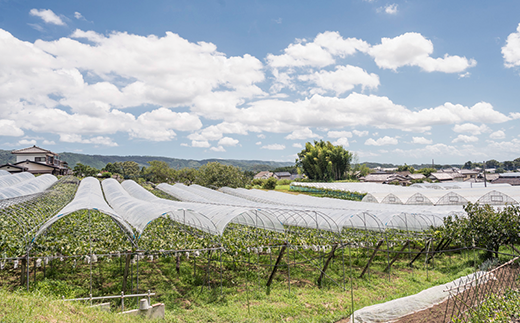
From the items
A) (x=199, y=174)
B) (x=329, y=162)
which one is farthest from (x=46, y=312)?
(x=329, y=162)

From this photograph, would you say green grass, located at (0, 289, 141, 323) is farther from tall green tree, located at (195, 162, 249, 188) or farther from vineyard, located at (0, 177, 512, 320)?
tall green tree, located at (195, 162, 249, 188)

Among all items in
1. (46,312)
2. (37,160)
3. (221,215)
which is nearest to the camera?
(46,312)

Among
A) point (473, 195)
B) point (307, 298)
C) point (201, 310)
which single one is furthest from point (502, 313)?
point (473, 195)

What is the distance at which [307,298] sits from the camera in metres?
9.05

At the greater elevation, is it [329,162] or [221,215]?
[329,162]

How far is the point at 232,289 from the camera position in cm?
959

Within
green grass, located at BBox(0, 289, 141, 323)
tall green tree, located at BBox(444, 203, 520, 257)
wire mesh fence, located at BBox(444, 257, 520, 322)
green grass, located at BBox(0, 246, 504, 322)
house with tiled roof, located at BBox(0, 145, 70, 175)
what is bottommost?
green grass, located at BBox(0, 246, 504, 322)

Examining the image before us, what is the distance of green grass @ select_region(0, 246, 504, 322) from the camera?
24.0 feet

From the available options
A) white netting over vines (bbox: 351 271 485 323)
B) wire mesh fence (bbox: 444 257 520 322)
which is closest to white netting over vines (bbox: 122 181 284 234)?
white netting over vines (bbox: 351 271 485 323)

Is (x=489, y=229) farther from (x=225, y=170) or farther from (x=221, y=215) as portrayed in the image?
(x=225, y=170)

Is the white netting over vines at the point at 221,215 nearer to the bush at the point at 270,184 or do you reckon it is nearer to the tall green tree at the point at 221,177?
the tall green tree at the point at 221,177

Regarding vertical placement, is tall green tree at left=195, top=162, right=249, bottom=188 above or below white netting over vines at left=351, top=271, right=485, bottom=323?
above

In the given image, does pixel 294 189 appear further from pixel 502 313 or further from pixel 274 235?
pixel 502 313

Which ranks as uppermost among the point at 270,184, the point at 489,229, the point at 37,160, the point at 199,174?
the point at 37,160
